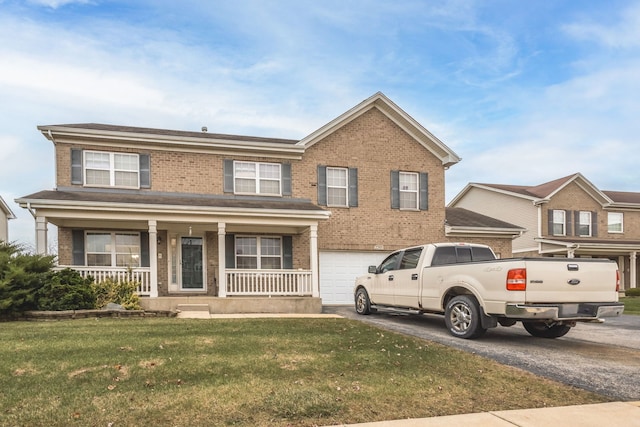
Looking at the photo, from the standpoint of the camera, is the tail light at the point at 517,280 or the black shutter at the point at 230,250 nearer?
the tail light at the point at 517,280

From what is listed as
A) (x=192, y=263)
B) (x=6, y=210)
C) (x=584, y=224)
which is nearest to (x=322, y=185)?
(x=192, y=263)

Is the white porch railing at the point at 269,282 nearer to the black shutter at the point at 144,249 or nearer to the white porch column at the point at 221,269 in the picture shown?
the white porch column at the point at 221,269

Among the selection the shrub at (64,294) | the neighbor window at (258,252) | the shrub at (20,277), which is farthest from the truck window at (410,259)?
the shrub at (20,277)

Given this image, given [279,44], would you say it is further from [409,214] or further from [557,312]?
[557,312]

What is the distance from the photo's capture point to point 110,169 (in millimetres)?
Answer: 15617

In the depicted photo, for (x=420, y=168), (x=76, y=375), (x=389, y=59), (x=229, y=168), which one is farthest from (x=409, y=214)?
(x=76, y=375)

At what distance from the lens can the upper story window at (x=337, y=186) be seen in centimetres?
1748

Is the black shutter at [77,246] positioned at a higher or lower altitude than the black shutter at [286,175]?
lower

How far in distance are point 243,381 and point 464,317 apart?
503cm

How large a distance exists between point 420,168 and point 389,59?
4.47 meters

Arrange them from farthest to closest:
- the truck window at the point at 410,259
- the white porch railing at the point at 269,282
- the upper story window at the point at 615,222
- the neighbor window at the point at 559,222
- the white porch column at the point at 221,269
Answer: the upper story window at the point at 615,222, the neighbor window at the point at 559,222, the white porch railing at the point at 269,282, the white porch column at the point at 221,269, the truck window at the point at 410,259

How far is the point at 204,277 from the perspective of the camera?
16.2 m

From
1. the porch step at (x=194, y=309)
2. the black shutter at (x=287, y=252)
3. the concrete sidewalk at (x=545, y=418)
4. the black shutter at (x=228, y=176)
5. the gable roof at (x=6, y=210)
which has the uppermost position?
the black shutter at (x=228, y=176)

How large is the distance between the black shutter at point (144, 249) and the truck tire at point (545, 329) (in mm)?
11802
